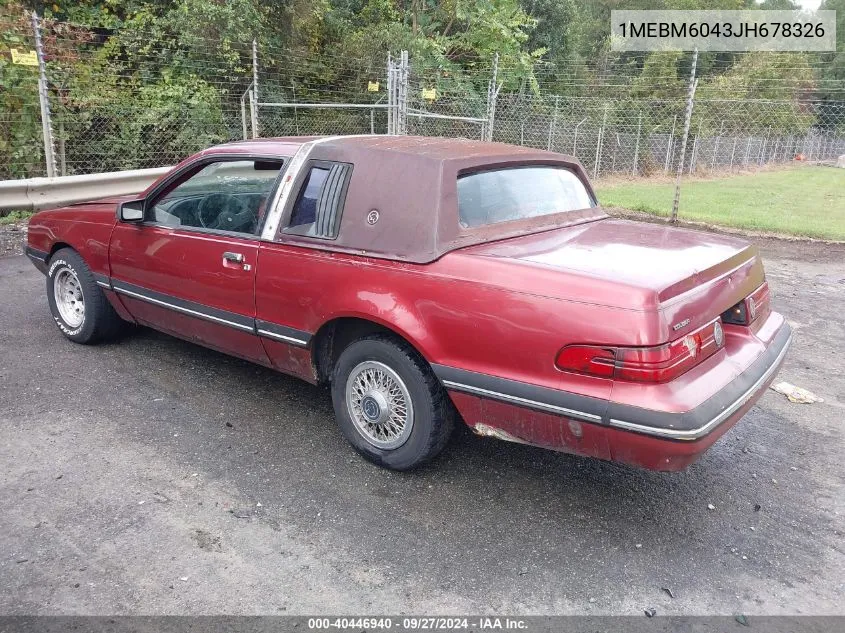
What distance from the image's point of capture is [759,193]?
1908 centimetres

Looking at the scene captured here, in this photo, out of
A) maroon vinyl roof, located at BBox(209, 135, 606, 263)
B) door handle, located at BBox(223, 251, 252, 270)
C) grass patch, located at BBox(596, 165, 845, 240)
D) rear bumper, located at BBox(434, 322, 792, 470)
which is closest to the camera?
rear bumper, located at BBox(434, 322, 792, 470)

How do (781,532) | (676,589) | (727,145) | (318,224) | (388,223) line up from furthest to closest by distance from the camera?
(727,145), (318,224), (388,223), (781,532), (676,589)

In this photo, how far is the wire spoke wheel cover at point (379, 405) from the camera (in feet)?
11.1

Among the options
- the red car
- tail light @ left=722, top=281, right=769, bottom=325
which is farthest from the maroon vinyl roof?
tail light @ left=722, top=281, right=769, bottom=325

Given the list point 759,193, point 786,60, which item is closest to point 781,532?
point 759,193

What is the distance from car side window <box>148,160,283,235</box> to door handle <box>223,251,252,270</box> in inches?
5.7

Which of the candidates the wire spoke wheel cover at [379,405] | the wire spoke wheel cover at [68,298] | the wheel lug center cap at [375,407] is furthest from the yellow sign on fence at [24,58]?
the wheel lug center cap at [375,407]

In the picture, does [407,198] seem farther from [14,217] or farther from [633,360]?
[14,217]

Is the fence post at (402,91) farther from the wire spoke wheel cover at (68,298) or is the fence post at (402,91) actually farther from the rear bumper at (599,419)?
the rear bumper at (599,419)

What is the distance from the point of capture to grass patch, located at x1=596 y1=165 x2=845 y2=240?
11.2 meters

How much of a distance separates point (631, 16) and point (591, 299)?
35.8m

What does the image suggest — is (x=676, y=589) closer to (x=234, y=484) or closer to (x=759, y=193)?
(x=234, y=484)

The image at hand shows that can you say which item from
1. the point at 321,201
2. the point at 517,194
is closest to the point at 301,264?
the point at 321,201

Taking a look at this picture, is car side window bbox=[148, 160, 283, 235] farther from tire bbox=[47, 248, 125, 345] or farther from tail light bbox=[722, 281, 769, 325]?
tail light bbox=[722, 281, 769, 325]
